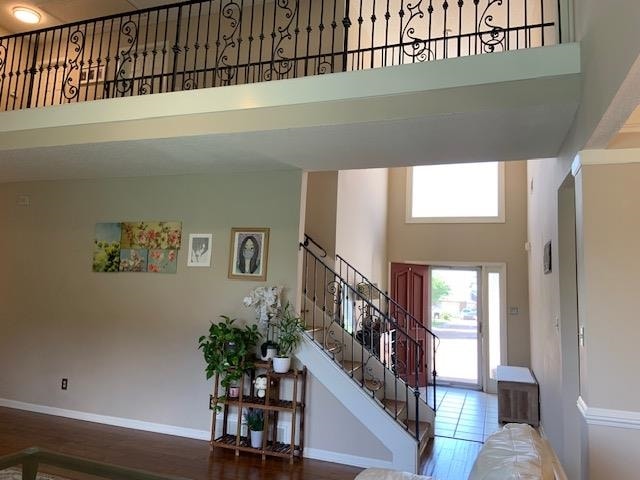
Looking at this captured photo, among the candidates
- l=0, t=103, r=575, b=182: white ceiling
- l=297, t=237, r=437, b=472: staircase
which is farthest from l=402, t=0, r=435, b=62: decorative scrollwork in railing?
l=297, t=237, r=437, b=472: staircase

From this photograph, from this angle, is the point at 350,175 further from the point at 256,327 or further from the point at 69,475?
the point at 69,475

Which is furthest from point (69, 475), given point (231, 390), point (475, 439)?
point (475, 439)

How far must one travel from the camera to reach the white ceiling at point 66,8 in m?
5.05

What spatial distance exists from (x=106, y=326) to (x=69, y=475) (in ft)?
5.65

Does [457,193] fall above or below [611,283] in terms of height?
above

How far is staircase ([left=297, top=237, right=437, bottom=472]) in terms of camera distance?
371 centimetres

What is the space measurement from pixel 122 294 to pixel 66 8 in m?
3.47

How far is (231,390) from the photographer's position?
4105 mm

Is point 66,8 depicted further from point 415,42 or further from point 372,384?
point 372,384

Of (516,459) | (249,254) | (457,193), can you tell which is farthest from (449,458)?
(457,193)

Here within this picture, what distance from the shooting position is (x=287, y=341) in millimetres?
3939

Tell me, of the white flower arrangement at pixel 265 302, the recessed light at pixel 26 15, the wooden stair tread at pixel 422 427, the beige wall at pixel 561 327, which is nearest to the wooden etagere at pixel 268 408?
the white flower arrangement at pixel 265 302

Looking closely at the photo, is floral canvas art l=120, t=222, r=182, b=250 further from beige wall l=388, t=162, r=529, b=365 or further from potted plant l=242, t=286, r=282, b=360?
beige wall l=388, t=162, r=529, b=365

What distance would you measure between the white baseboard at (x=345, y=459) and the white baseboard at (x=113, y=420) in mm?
1064
